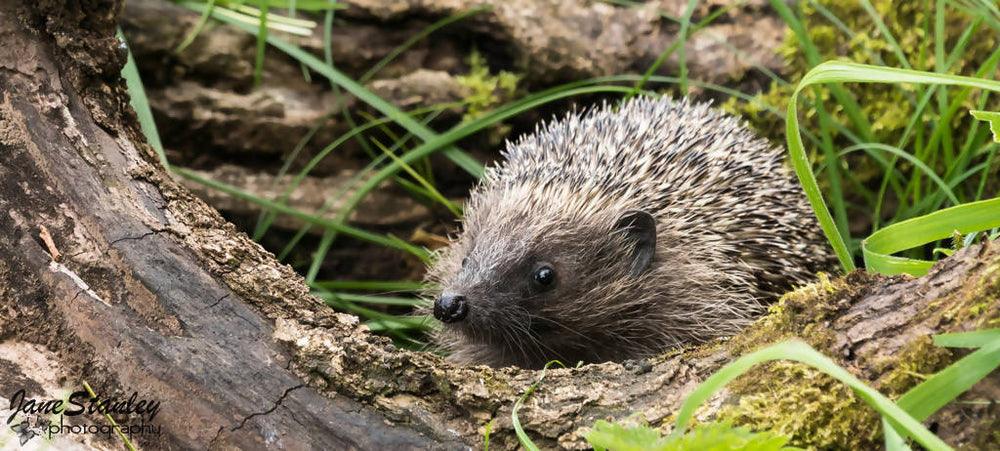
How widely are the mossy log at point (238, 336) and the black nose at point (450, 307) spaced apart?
2.59 feet

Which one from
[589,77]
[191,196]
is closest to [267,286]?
[191,196]

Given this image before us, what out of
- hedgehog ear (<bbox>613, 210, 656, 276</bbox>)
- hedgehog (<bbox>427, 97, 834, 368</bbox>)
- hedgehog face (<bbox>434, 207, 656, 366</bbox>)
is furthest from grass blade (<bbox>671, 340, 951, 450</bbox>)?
hedgehog ear (<bbox>613, 210, 656, 276</bbox>)

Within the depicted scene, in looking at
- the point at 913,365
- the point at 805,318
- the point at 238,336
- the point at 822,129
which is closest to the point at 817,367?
the point at 913,365

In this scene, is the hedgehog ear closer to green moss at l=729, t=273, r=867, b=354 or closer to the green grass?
the green grass

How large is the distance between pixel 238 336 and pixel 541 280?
1667 millimetres

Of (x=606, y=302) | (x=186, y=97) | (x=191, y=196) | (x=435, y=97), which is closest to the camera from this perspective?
(x=191, y=196)

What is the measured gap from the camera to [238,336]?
2785 millimetres

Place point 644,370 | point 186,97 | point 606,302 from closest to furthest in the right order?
point 644,370 < point 606,302 < point 186,97

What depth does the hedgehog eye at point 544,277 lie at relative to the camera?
4.09 m

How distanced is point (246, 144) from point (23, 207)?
261 cm

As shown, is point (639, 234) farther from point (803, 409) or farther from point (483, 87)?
point (803, 409)

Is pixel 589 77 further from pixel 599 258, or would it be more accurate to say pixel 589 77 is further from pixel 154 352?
pixel 154 352

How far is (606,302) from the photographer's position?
13.9 feet

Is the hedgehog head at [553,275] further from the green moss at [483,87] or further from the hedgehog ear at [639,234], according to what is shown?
the green moss at [483,87]
